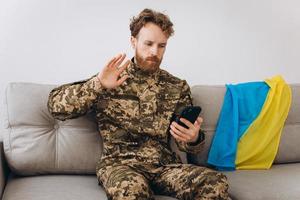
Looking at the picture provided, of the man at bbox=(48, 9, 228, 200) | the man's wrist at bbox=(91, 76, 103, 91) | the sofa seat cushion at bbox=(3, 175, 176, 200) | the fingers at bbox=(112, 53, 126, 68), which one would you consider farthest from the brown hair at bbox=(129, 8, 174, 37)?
the sofa seat cushion at bbox=(3, 175, 176, 200)

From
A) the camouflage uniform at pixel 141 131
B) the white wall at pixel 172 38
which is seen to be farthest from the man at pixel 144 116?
the white wall at pixel 172 38

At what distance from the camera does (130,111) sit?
6.21 feet

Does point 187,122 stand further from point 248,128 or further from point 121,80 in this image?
point 248,128

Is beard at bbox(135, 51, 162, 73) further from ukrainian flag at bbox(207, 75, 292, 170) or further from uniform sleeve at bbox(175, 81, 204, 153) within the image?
ukrainian flag at bbox(207, 75, 292, 170)

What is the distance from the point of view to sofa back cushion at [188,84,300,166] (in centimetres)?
218

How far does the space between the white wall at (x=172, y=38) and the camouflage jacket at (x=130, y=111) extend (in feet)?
1.42

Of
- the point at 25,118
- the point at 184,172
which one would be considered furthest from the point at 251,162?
the point at 25,118

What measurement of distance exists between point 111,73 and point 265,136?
3.05 feet

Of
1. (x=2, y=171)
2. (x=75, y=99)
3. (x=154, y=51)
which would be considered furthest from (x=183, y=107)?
(x=2, y=171)

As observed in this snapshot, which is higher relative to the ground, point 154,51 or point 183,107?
point 154,51

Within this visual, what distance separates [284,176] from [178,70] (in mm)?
835

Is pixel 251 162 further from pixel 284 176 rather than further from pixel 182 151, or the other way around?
pixel 182 151

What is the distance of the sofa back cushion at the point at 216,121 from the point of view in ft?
7.16

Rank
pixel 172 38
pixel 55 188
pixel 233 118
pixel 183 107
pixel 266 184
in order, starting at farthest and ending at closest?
pixel 172 38 → pixel 233 118 → pixel 183 107 → pixel 266 184 → pixel 55 188
